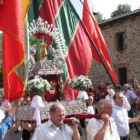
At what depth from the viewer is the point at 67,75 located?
9711 mm

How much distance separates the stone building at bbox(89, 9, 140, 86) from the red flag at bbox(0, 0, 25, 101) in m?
12.8

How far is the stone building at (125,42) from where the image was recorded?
19.4 metres

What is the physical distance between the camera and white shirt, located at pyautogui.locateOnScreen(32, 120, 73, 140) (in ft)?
10.7

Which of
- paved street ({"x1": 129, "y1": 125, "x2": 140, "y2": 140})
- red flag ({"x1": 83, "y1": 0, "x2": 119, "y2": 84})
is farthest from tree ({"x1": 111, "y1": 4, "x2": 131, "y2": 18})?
paved street ({"x1": 129, "y1": 125, "x2": 140, "y2": 140})

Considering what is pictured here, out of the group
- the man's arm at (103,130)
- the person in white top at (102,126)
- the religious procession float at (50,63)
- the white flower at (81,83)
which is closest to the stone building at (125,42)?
the religious procession float at (50,63)

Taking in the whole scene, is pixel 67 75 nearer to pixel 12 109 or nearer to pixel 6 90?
pixel 6 90

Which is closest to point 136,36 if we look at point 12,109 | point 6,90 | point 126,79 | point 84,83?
point 126,79

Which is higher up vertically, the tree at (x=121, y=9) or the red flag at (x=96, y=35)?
the tree at (x=121, y=9)

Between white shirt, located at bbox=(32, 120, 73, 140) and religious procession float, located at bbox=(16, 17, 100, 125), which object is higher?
religious procession float, located at bbox=(16, 17, 100, 125)

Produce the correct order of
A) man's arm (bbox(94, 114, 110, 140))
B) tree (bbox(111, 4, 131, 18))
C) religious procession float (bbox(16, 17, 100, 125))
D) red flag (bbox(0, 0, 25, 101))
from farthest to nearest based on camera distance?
tree (bbox(111, 4, 131, 18)), religious procession float (bbox(16, 17, 100, 125)), red flag (bbox(0, 0, 25, 101)), man's arm (bbox(94, 114, 110, 140))

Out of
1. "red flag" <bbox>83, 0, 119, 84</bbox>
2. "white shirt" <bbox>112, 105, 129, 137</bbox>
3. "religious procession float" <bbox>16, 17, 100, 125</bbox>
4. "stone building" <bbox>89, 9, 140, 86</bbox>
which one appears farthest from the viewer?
"stone building" <bbox>89, 9, 140, 86</bbox>

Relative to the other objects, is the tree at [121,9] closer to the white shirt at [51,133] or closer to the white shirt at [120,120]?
the white shirt at [120,120]

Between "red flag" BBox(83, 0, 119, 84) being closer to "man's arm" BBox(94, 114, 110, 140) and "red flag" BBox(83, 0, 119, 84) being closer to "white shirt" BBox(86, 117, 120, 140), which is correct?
"white shirt" BBox(86, 117, 120, 140)

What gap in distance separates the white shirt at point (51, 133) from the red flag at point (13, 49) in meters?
3.00
